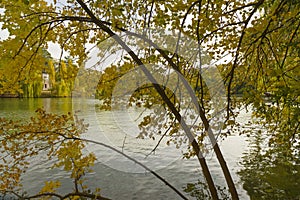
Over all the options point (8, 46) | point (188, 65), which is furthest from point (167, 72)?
point (8, 46)

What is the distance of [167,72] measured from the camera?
2.56 m

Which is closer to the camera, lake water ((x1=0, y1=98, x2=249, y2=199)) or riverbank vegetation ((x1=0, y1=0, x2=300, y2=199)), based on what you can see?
riverbank vegetation ((x1=0, y1=0, x2=300, y2=199))

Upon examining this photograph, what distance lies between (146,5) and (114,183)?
5792 mm

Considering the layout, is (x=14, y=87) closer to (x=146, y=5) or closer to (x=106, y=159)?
(x=146, y=5)

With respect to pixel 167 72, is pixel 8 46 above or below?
above

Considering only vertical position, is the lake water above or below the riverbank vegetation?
below

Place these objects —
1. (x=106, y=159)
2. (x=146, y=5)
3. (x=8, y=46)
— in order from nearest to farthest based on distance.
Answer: (x=8, y=46) < (x=146, y=5) < (x=106, y=159)

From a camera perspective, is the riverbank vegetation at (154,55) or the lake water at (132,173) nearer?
the riverbank vegetation at (154,55)

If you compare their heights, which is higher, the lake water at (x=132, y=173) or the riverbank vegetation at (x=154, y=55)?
the riverbank vegetation at (x=154, y=55)

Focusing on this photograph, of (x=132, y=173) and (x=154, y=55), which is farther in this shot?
(x=132, y=173)

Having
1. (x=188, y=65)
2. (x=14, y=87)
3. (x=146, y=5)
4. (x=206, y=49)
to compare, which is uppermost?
(x=146, y=5)

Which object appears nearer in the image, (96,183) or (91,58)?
(91,58)

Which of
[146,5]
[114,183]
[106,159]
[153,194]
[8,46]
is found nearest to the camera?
[8,46]

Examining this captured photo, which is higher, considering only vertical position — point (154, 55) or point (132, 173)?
point (154, 55)
